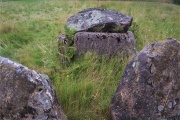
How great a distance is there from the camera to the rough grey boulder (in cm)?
688

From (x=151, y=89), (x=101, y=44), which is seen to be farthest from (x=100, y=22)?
(x=151, y=89)

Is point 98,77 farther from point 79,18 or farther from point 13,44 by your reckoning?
point 13,44

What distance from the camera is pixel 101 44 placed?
6.38 m

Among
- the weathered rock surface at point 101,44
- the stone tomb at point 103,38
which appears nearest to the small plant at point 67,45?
the stone tomb at point 103,38

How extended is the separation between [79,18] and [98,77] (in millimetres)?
2810

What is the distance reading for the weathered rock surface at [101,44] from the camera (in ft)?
20.8

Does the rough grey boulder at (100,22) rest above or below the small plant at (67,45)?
above

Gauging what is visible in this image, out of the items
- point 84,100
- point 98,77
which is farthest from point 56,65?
point 84,100

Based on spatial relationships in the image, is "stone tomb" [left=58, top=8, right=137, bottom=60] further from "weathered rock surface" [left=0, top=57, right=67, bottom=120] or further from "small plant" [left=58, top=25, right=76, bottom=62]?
"weathered rock surface" [left=0, top=57, right=67, bottom=120]

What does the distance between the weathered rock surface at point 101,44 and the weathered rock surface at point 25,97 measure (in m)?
2.95

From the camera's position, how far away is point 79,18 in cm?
739

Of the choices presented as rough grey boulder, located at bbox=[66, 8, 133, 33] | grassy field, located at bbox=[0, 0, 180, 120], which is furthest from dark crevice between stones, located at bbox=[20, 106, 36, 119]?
rough grey boulder, located at bbox=[66, 8, 133, 33]

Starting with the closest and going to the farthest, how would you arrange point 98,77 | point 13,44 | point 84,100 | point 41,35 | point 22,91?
point 22,91 → point 84,100 → point 98,77 → point 13,44 → point 41,35

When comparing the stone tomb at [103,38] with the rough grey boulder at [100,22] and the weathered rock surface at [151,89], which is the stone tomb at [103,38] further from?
the weathered rock surface at [151,89]
